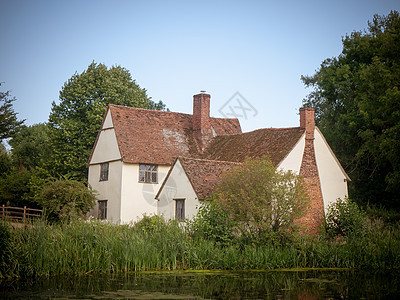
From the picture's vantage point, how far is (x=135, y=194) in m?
31.4

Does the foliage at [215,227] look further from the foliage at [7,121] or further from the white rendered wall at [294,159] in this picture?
the foliage at [7,121]

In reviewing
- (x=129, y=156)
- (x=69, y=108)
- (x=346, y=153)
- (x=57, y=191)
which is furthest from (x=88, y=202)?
(x=346, y=153)

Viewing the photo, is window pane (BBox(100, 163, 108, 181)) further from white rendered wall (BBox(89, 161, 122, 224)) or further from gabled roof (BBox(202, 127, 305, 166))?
gabled roof (BBox(202, 127, 305, 166))

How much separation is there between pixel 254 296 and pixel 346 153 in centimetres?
2680

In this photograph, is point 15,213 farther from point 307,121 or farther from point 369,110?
point 369,110

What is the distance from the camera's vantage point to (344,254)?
60.2 ft

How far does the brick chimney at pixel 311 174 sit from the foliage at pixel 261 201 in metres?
5.99

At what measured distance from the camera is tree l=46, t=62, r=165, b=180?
37625mm

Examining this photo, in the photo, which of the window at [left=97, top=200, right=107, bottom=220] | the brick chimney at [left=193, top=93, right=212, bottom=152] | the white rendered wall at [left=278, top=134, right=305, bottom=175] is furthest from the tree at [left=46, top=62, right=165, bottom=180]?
the white rendered wall at [left=278, top=134, right=305, bottom=175]

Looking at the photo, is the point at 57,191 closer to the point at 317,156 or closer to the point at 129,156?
the point at 129,156

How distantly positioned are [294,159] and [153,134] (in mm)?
11265

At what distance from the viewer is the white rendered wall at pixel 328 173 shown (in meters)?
27.4

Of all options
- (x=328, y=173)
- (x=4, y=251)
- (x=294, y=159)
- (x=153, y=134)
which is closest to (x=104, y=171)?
(x=153, y=134)

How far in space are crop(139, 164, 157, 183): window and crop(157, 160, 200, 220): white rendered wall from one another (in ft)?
16.6
